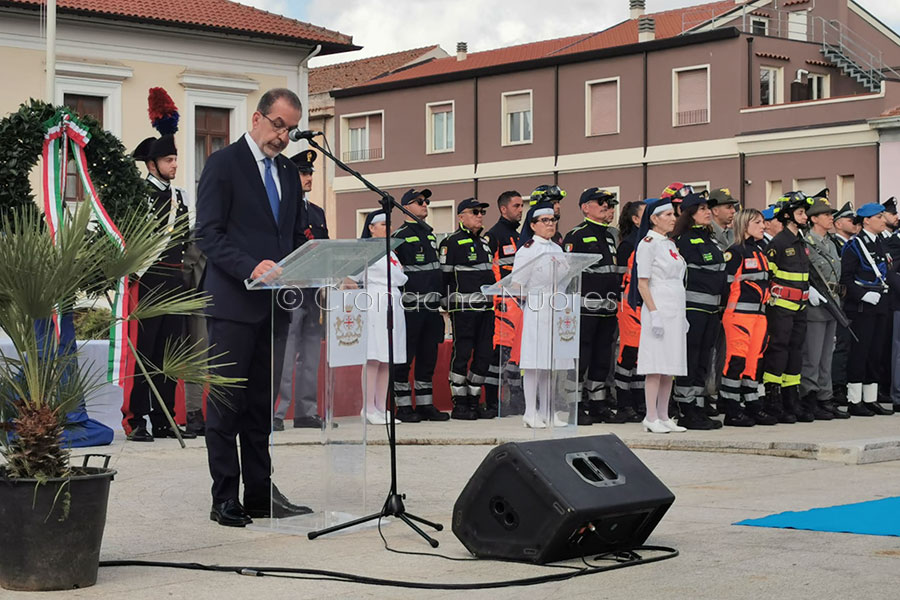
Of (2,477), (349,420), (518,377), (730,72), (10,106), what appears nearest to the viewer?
(2,477)

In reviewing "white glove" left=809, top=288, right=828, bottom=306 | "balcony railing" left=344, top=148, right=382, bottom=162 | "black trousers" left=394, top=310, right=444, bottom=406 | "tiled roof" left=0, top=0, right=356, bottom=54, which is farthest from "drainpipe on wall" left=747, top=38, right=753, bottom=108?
"black trousers" left=394, top=310, right=444, bottom=406

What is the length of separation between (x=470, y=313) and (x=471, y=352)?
414mm

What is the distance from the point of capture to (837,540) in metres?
7.13

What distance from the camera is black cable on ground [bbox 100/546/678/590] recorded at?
19.8 ft

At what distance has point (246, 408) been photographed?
7.84 m

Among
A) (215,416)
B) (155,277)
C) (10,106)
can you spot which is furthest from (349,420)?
(10,106)

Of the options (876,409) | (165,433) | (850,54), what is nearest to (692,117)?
(850,54)

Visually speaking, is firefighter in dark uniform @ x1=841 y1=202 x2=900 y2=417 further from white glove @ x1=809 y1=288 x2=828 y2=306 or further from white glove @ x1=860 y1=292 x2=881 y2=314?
white glove @ x1=809 y1=288 x2=828 y2=306

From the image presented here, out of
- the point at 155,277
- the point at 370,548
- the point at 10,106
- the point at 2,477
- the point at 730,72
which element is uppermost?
the point at 730,72

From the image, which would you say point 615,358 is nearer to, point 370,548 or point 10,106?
point 370,548

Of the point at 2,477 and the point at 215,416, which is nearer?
the point at 2,477

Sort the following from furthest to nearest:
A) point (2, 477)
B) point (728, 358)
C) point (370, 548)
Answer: point (728, 358), point (370, 548), point (2, 477)

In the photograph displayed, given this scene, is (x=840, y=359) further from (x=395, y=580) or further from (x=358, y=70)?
(x=358, y=70)

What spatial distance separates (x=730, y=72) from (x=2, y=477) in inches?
1683
